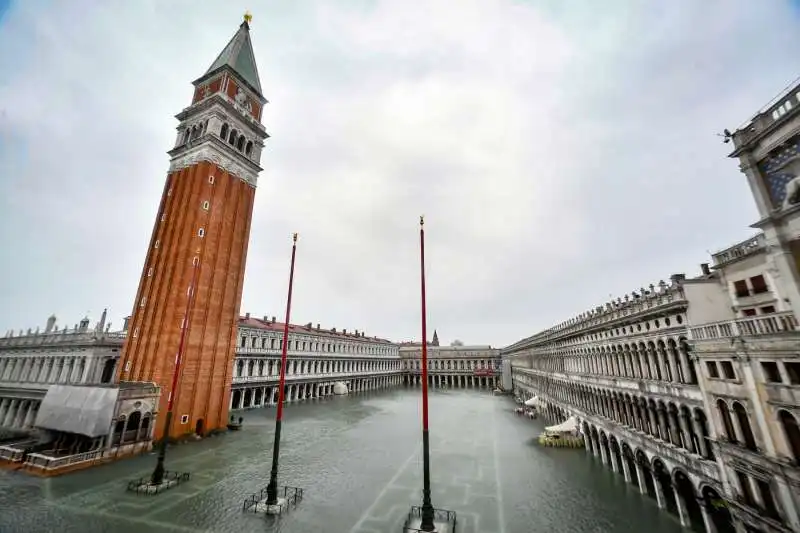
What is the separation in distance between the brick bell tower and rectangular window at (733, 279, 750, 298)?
41.8 meters

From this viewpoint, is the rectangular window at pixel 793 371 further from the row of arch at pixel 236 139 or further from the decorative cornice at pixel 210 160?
the row of arch at pixel 236 139

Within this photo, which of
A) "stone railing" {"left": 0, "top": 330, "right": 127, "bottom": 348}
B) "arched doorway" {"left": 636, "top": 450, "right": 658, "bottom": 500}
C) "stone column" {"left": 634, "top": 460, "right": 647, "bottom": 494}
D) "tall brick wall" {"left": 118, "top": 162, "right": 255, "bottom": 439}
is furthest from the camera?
"stone railing" {"left": 0, "top": 330, "right": 127, "bottom": 348}

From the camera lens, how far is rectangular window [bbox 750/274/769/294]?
57.4 ft

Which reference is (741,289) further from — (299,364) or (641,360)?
(299,364)

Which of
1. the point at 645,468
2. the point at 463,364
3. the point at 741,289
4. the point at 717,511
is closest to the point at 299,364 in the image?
the point at 645,468

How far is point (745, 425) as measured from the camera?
49.1 ft

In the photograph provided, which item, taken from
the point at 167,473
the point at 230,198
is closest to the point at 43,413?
the point at 167,473

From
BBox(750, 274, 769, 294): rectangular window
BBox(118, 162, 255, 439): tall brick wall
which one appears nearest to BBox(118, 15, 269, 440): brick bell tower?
BBox(118, 162, 255, 439): tall brick wall

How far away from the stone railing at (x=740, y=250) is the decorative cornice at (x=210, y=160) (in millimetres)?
49998

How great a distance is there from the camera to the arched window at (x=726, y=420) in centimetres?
1554

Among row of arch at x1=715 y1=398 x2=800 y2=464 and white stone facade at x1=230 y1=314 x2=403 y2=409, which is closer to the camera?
row of arch at x1=715 y1=398 x2=800 y2=464

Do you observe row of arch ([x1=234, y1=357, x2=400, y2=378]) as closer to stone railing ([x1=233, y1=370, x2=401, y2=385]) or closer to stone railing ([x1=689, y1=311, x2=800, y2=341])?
stone railing ([x1=233, y1=370, x2=401, y2=385])

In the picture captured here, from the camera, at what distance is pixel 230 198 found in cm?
4494

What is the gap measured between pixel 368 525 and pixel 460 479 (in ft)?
32.0
